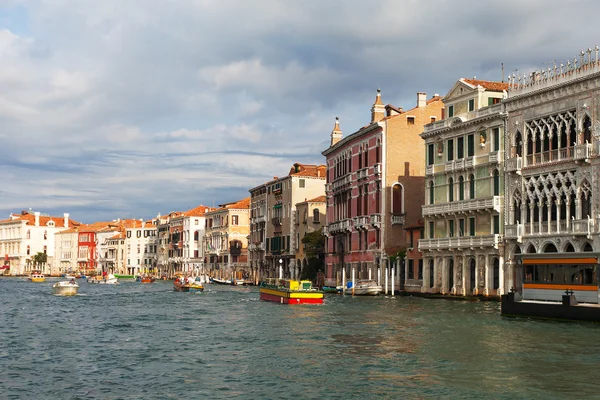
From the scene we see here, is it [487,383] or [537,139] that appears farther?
[537,139]

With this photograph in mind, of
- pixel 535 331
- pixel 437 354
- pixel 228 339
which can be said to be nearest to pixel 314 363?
pixel 437 354

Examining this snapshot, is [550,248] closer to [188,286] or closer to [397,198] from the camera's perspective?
[397,198]

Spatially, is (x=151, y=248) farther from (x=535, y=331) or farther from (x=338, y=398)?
(x=338, y=398)

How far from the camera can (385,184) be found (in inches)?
2185

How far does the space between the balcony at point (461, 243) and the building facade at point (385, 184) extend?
5081 mm

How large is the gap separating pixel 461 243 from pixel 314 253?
27484 mm

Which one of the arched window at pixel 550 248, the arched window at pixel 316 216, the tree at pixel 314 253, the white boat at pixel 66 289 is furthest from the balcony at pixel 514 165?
the arched window at pixel 316 216

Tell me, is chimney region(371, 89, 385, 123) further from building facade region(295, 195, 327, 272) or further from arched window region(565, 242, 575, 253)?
arched window region(565, 242, 575, 253)

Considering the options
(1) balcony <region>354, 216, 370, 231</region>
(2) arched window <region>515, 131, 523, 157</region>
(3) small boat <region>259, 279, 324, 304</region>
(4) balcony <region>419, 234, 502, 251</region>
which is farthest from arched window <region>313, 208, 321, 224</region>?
(2) arched window <region>515, 131, 523, 157</region>

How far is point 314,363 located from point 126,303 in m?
28.5

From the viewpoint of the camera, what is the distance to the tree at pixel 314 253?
230 ft

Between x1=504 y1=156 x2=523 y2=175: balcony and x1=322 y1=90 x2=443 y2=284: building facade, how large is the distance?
44.3ft

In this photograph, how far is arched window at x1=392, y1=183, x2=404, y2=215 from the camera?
55.5 m

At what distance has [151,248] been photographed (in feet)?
458
